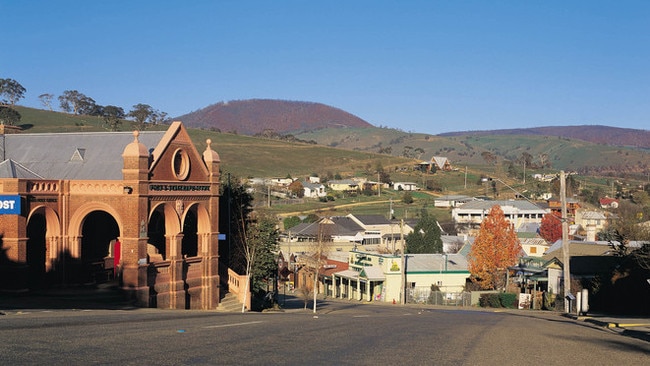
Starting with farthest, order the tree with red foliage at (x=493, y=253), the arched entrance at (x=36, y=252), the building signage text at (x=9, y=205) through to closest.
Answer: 1. the tree with red foliage at (x=493, y=253)
2. the arched entrance at (x=36, y=252)
3. the building signage text at (x=9, y=205)

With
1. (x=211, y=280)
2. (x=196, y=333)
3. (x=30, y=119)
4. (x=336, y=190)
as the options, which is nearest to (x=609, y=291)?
(x=211, y=280)

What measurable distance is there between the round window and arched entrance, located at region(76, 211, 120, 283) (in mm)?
4749

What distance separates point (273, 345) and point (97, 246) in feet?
85.5

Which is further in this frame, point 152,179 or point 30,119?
point 30,119

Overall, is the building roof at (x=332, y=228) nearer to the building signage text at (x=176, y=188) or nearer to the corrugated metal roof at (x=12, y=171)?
the building signage text at (x=176, y=188)

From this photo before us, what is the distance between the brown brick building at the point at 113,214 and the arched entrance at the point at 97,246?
55mm

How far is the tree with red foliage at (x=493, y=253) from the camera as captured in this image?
219 ft

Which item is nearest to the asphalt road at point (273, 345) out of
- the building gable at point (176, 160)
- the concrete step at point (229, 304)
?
the building gable at point (176, 160)

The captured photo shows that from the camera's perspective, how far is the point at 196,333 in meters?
17.2

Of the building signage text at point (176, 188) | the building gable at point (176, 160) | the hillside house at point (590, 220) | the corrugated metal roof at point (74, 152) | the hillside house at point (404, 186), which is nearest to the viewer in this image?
the building signage text at point (176, 188)

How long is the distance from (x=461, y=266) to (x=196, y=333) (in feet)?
176

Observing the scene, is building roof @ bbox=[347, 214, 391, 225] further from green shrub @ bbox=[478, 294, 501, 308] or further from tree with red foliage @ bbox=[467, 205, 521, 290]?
green shrub @ bbox=[478, 294, 501, 308]

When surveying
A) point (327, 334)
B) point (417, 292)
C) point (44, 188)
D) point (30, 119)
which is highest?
point (30, 119)

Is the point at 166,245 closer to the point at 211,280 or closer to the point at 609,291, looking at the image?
the point at 211,280
